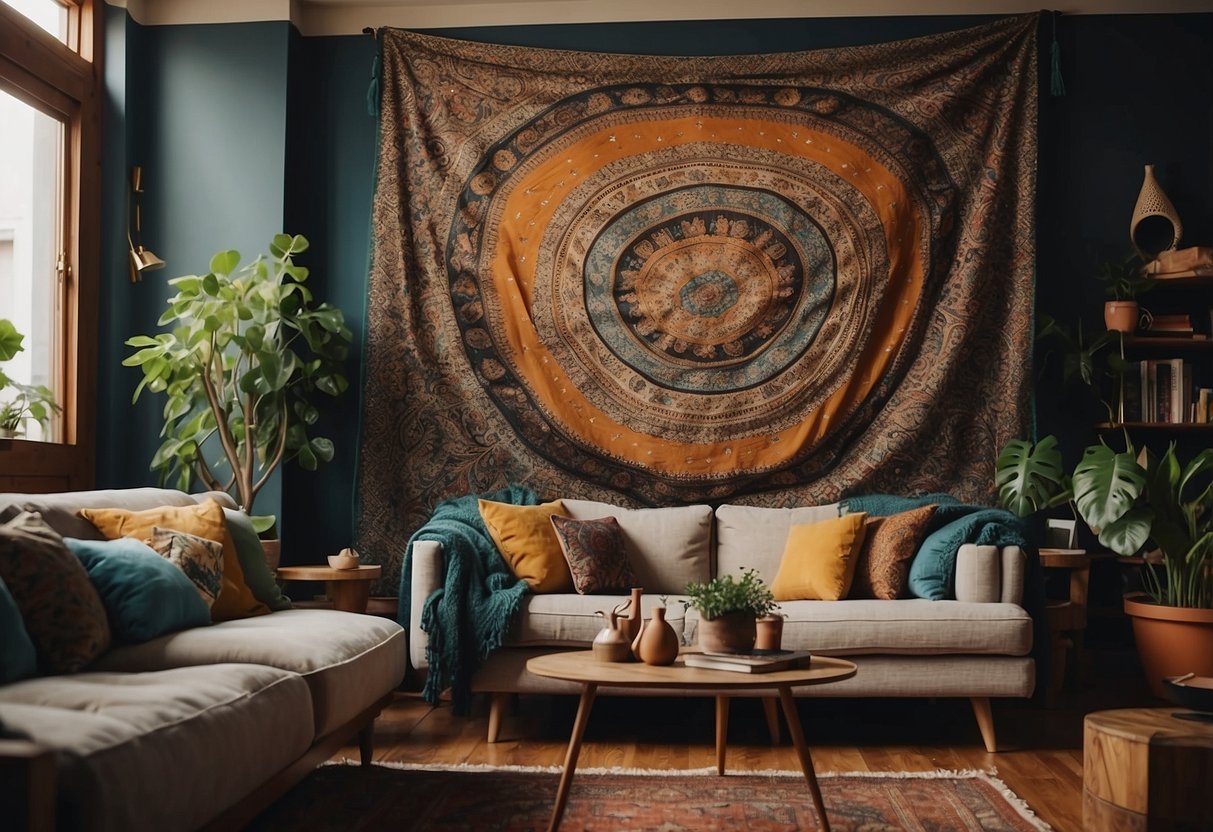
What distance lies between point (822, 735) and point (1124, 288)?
2.21 meters

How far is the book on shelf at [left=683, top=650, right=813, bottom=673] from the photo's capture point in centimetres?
273

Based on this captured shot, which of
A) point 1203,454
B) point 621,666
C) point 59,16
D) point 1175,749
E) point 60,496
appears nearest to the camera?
point 1175,749

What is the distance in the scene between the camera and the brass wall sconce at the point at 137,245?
15.5 feet

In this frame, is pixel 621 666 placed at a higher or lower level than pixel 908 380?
lower

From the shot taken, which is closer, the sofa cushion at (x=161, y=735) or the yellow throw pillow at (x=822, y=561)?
the sofa cushion at (x=161, y=735)

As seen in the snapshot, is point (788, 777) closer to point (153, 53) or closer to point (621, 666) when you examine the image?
point (621, 666)

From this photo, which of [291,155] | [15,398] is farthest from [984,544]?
[15,398]

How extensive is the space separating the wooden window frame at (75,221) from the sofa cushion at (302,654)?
5.76ft

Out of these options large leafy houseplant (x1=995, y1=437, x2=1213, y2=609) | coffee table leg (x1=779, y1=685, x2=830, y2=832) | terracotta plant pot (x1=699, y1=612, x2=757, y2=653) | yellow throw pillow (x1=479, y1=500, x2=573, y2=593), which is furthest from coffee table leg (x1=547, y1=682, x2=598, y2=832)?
large leafy houseplant (x1=995, y1=437, x2=1213, y2=609)

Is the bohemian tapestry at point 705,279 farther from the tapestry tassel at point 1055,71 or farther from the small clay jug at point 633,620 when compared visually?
the small clay jug at point 633,620

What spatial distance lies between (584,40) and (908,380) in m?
2.00

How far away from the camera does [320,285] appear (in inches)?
202

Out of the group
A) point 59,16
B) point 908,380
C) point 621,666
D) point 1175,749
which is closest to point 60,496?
point 621,666

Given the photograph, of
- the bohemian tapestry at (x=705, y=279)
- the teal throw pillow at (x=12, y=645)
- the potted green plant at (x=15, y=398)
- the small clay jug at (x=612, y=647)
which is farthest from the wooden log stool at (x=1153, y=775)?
the potted green plant at (x=15, y=398)
